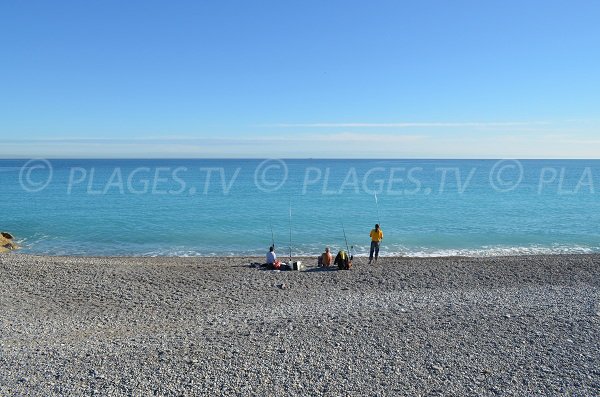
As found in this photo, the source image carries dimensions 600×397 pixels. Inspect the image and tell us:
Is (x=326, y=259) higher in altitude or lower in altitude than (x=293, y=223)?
higher

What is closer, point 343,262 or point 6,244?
point 343,262

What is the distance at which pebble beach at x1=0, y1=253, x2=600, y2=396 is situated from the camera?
775 centimetres

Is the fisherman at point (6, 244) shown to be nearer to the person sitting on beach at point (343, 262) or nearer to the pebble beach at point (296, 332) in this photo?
the pebble beach at point (296, 332)

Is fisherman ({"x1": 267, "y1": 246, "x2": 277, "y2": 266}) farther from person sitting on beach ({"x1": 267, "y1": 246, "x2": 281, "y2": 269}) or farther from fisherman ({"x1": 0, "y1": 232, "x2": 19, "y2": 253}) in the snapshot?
fisherman ({"x1": 0, "y1": 232, "x2": 19, "y2": 253})

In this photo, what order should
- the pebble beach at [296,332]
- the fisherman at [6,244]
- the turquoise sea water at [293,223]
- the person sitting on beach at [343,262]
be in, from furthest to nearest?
the turquoise sea water at [293,223] < the fisherman at [6,244] < the person sitting on beach at [343,262] < the pebble beach at [296,332]

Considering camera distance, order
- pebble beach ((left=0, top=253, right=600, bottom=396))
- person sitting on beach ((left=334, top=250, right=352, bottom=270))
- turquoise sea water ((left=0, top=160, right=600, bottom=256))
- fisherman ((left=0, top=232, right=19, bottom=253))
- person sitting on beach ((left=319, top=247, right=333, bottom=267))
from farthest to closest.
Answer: turquoise sea water ((left=0, top=160, right=600, bottom=256)) < fisherman ((left=0, top=232, right=19, bottom=253)) < person sitting on beach ((left=319, top=247, right=333, bottom=267)) < person sitting on beach ((left=334, top=250, right=352, bottom=270)) < pebble beach ((left=0, top=253, right=600, bottom=396))

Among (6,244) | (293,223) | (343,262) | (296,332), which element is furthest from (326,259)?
(6,244)

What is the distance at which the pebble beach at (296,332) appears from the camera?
7754 millimetres

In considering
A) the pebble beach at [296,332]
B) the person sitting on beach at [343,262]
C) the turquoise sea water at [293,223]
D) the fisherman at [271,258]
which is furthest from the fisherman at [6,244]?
the person sitting on beach at [343,262]

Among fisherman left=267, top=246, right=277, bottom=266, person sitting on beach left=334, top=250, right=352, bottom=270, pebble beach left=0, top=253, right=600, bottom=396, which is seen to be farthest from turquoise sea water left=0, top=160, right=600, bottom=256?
pebble beach left=0, top=253, right=600, bottom=396

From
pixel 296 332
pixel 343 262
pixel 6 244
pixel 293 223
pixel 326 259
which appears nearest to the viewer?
pixel 296 332

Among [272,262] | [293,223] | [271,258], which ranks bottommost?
[293,223]

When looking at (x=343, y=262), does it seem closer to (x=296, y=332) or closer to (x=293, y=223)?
(x=296, y=332)

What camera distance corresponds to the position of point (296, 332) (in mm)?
9969
